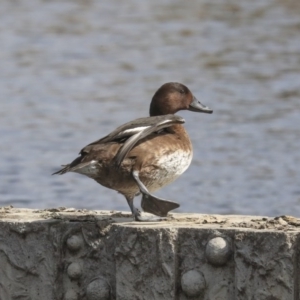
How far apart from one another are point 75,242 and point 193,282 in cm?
85

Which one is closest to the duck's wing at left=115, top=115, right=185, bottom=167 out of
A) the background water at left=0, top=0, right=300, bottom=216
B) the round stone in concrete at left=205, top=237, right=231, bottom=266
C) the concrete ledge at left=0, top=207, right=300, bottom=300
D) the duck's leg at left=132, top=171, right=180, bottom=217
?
the duck's leg at left=132, top=171, right=180, bottom=217

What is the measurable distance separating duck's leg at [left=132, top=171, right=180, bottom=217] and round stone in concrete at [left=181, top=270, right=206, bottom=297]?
0.61 metres

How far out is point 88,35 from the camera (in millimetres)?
24438

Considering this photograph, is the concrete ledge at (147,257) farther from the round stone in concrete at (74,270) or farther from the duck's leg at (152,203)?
the duck's leg at (152,203)

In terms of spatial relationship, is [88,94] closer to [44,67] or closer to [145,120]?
[44,67]

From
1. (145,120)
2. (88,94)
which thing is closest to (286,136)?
(88,94)

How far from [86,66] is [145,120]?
14432 mm

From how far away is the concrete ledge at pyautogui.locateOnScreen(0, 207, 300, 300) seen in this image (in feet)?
21.1

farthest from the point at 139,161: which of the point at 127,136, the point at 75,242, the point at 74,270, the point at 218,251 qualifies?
the point at 218,251

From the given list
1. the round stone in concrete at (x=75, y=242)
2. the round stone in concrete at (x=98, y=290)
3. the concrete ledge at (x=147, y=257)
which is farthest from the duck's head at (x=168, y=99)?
the round stone in concrete at (x=98, y=290)

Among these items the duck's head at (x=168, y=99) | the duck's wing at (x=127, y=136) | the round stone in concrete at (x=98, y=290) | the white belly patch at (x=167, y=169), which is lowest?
the round stone in concrete at (x=98, y=290)

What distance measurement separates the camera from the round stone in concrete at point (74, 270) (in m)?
7.05

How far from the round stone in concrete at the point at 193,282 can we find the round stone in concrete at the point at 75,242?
2.46 feet

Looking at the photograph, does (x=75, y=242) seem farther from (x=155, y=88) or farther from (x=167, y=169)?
(x=155, y=88)
